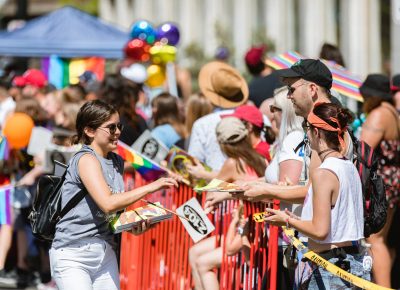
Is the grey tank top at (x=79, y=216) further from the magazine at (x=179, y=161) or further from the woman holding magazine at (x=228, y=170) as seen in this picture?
the magazine at (x=179, y=161)

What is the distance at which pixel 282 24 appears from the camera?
30.4 m

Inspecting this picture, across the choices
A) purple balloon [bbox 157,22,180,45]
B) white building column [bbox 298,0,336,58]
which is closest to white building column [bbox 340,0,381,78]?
white building column [bbox 298,0,336,58]

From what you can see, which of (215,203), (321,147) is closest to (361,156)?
(321,147)

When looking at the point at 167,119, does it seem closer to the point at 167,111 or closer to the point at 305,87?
the point at 167,111

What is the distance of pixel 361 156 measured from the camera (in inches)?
251

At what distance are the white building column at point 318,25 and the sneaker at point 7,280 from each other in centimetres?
1796

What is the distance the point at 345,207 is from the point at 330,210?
15cm

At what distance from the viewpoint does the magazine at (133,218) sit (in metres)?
6.43

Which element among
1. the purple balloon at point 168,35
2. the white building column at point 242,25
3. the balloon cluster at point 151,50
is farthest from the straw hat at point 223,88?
the white building column at point 242,25

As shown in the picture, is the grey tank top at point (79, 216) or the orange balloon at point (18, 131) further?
the orange balloon at point (18, 131)

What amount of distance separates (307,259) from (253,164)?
2.02 meters

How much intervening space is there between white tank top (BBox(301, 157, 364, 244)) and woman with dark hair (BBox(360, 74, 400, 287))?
277cm

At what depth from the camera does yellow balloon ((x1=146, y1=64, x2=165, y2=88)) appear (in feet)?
47.8

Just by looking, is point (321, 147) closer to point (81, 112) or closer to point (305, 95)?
point (305, 95)
